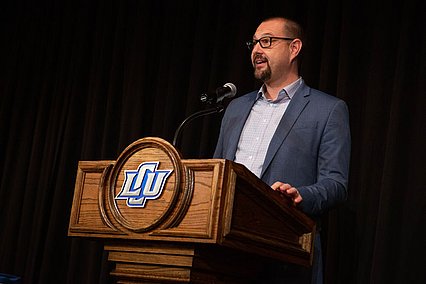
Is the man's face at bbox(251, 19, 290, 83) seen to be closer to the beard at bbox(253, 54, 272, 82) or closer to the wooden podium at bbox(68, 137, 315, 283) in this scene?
the beard at bbox(253, 54, 272, 82)

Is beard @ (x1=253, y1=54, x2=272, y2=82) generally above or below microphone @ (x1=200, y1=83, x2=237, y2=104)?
above

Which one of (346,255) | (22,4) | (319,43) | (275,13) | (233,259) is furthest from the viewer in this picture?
(22,4)

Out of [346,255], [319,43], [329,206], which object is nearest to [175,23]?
[319,43]

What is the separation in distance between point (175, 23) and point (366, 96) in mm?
1256

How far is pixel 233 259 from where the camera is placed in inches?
67.2

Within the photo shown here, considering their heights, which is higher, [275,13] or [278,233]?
[275,13]

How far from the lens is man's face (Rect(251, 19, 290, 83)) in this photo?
2400 millimetres

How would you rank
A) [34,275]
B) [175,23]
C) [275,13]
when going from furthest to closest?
[34,275]
[175,23]
[275,13]

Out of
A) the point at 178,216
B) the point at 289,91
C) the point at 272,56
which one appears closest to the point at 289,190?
the point at 178,216

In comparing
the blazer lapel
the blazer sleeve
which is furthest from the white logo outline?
the blazer lapel

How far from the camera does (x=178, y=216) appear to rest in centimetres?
152

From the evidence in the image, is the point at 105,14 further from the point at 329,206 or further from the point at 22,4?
the point at 329,206

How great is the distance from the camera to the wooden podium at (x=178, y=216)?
1.50m

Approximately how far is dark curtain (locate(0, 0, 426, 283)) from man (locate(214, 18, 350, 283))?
462mm
